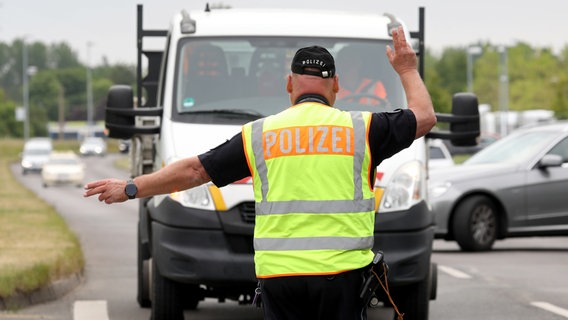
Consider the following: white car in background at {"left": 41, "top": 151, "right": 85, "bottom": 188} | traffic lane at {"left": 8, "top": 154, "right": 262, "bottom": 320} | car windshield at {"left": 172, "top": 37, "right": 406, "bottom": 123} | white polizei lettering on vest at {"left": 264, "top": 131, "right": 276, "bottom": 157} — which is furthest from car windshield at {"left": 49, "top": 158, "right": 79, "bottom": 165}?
white polizei lettering on vest at {"left": 264, "top": 131, "right": 276, "bottom": 157}

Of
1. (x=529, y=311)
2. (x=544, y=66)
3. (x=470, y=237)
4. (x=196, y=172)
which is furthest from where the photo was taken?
(x=544, y=66)

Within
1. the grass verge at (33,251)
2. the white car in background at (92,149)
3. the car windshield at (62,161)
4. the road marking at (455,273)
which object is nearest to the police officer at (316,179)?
the grass verge at (33,251)

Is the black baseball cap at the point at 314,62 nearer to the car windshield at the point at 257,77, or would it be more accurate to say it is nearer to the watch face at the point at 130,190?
the watch face at the point at 130,190

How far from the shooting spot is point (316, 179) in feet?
17.7

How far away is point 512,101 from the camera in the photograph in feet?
387

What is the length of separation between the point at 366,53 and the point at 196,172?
539 centimetres

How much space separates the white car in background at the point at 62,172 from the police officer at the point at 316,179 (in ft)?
177

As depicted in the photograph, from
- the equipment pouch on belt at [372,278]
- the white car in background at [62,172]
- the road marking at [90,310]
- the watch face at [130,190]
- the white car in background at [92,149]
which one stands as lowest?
the white car in background at [92,149]

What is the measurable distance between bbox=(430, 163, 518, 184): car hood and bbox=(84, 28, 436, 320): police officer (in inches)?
516

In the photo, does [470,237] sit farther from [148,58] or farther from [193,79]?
[193,79]

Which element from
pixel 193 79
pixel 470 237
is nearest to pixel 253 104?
pixel 193 79

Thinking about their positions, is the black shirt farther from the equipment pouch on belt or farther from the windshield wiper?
the windshield wiper

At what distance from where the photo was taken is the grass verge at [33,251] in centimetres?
1270

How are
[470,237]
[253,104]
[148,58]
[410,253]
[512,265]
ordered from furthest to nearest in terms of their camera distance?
1. [470,237]
2. [512,265]
3. [148,58]
4. [253,104]
5. [410,253]
